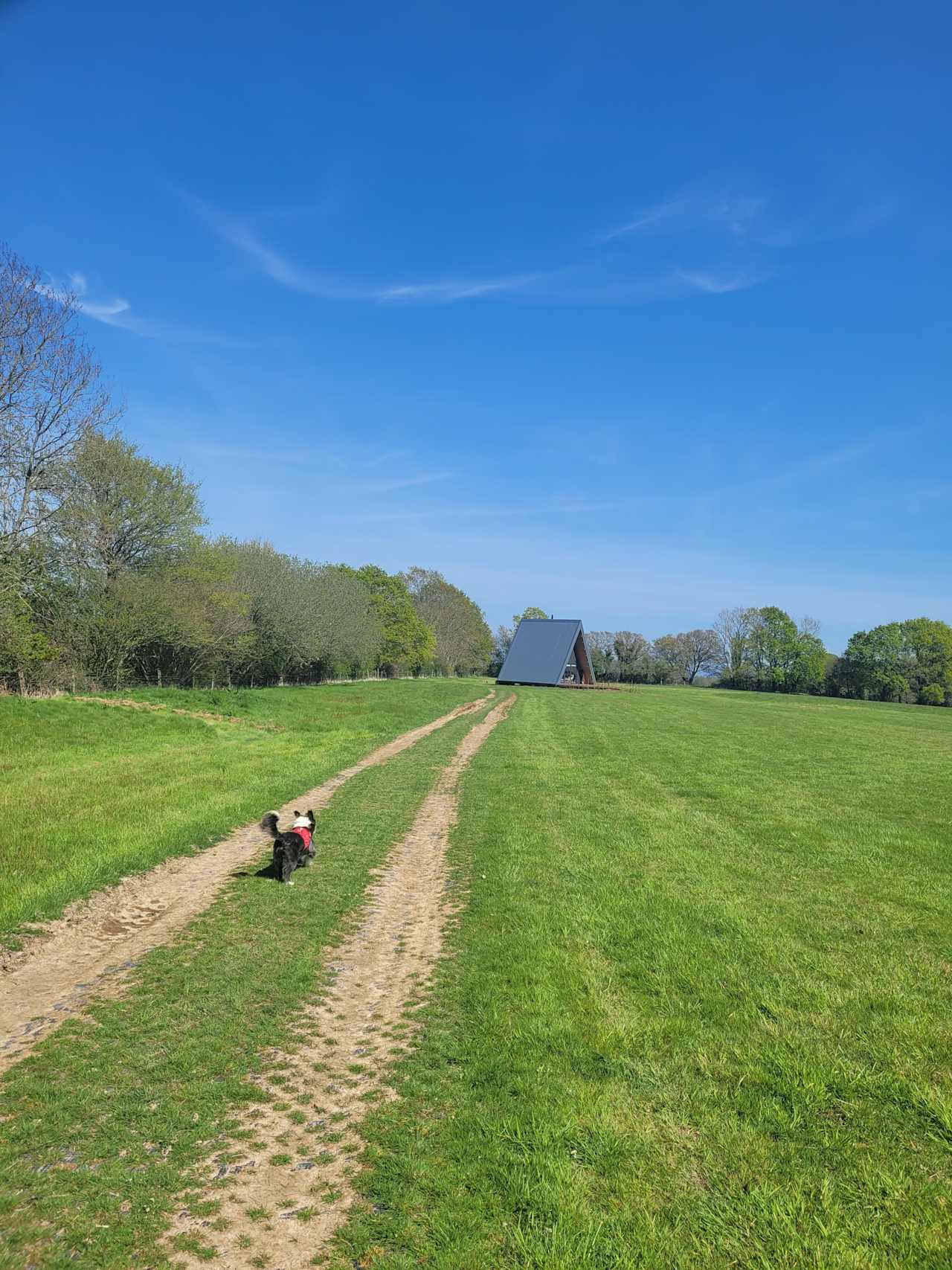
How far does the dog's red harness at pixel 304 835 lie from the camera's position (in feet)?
34.6

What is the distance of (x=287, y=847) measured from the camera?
10156 millimetres

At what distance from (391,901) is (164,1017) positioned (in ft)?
12.2

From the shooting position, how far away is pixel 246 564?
173 feet

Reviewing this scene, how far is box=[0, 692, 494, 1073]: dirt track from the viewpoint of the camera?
6246 mm

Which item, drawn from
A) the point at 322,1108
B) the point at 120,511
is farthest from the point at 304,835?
the point at 120,511

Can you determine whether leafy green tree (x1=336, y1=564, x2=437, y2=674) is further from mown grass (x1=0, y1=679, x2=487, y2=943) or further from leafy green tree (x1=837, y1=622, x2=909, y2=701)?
leafy green tree (x1=837, y1=622, x2=909, y2=701)

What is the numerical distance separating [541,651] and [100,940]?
77791 mm

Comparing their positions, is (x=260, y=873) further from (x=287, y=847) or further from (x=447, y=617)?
(x=447, y=617)

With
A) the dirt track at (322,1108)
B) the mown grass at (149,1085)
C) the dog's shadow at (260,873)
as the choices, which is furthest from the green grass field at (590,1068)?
the dog's shadow at (260,873)

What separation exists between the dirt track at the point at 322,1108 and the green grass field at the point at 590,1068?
143 mm

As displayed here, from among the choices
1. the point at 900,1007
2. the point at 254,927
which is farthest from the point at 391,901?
the point at 900,1007

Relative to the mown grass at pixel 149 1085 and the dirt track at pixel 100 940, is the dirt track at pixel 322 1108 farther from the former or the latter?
the dirt track at pixel 100 940

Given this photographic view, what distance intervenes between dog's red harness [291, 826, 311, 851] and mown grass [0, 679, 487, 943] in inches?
92.9

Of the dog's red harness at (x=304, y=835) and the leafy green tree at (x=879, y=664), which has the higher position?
the leafy green tree at (x=879, y=664)
